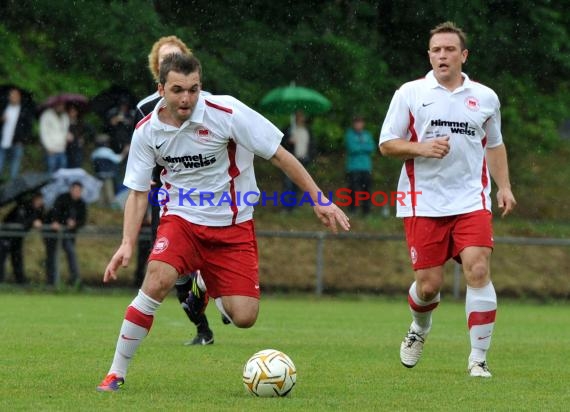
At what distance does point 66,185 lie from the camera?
802 inches

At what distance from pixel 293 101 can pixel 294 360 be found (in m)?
12.8

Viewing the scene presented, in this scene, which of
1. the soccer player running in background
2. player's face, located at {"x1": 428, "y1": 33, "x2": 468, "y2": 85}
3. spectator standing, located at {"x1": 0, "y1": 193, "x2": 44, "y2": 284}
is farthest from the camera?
spectator standing, located at {"x1": 0, "y1": 193, "x2": 44, "y2": 284}

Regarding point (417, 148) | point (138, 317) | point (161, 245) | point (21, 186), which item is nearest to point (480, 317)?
point (417, 148)

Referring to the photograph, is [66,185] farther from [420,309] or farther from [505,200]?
[505,200]

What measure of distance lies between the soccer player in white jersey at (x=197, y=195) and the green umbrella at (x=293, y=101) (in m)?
14.1

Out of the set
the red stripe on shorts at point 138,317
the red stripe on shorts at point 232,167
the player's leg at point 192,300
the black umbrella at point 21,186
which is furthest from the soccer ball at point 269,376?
the black umbrella at point 21,186

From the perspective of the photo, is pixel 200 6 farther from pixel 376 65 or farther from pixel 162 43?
pixel 162 43

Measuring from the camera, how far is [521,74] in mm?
23766

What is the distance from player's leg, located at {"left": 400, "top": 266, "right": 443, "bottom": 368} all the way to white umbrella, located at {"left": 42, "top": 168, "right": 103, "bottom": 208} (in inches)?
445

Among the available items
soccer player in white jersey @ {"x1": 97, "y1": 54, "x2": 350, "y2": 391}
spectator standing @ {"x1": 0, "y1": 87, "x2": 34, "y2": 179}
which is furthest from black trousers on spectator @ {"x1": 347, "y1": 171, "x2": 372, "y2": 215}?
soccer player in white jersey @ {"x1": 97, "y1": 54, "x2": 350, "y2": 391}

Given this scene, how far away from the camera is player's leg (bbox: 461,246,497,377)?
883 cm

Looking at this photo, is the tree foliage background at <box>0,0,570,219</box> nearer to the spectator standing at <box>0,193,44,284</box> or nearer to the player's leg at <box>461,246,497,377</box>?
the spectator standing at <box>0,193,44,284</box>

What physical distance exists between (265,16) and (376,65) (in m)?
2.21

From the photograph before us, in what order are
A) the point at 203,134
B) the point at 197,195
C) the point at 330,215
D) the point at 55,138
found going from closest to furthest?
the point at 330,215, the point at 203,134, the point at 197,195, the point at 55,138
